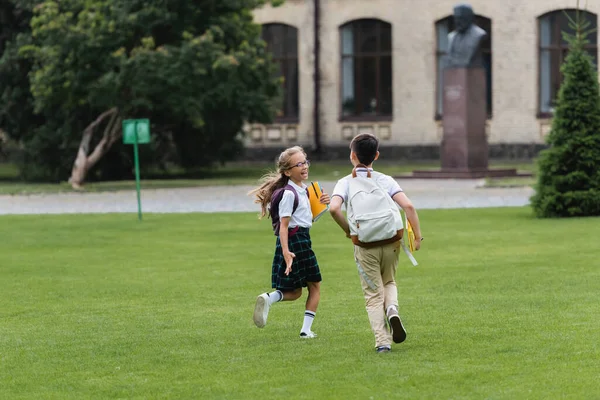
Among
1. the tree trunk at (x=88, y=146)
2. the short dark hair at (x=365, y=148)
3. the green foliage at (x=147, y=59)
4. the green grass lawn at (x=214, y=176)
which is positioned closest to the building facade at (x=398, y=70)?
the green grass lawn at (x=214, y=176)

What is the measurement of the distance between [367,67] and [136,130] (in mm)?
22364

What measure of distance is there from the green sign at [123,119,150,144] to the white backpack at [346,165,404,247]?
14.1 meters

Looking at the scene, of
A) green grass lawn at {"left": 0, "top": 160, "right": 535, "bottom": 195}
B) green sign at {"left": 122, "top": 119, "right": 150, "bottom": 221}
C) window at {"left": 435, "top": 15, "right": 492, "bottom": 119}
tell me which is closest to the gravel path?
green grass lawn at {"left": 0, "top": 160, "right": 535, "bottom": 195}

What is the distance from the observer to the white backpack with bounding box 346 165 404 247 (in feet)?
29.5

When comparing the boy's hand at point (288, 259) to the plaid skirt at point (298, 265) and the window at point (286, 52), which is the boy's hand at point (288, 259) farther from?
the window at point (286, 52)

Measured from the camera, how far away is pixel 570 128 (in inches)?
855

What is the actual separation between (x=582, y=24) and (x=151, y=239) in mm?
8175

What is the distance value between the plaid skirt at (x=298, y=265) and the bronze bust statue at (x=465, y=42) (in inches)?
953

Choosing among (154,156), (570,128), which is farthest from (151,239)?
(154,156)

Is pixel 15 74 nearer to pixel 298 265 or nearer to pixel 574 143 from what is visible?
pixel 574 143

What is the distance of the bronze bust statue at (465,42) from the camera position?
33469 millimetres

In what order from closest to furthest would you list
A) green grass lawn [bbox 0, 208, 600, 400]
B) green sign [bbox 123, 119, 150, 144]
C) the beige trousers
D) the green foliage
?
green grass lawn [bbox 0, 208, 600, 400]
the beige trousers
green sign [bbox 123, 119, 150, 144]
the green foliage

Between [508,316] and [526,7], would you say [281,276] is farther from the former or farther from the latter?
[526,7]

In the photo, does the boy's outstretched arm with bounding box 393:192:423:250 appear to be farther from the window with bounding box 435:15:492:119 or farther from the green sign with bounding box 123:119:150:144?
the window with bounding box 435:15:492:119
